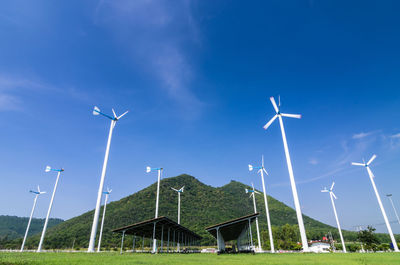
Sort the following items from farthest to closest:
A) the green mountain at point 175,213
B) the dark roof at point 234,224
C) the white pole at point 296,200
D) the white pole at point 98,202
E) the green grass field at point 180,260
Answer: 1. the green mountain at point 175,213
2. the dark roof at point 234,224
3. the white pole at point 98,202
4. the white pole at point 296,200
5. the green grass field at point 180,260

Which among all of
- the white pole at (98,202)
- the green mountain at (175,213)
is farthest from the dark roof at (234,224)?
the green mountain at (175,213)

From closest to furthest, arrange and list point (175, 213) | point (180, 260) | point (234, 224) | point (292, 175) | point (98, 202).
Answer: point (180, 260) → point (292, 175) → point (98, 202) → point (234, 224) → point (175, 213)

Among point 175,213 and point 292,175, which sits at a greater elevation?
point 175,213

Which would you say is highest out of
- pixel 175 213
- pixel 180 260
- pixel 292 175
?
pixel 175 213

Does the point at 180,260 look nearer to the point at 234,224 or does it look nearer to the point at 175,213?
the point at 234,224

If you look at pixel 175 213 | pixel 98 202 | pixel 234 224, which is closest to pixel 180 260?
pixel 234 224

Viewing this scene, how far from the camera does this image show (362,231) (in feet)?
180

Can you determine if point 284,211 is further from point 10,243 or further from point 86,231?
point 10,243

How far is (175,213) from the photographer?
11575 centimetres

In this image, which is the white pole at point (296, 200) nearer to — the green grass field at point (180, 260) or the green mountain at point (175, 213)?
the green grass field at point (180, 260)

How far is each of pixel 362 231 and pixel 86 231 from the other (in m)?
107

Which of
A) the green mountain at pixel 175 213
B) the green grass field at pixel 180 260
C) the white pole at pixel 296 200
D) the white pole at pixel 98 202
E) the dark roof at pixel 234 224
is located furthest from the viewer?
the green mountain at pixel 175 213

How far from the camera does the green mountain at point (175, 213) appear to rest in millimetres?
93125

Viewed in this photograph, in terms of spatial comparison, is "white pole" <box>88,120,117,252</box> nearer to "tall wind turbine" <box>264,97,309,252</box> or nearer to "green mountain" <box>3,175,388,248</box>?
"tall wind turbine" <box>264,97,309,252</box>
